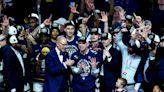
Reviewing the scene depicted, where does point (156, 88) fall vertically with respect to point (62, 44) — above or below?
below

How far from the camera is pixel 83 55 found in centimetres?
1300

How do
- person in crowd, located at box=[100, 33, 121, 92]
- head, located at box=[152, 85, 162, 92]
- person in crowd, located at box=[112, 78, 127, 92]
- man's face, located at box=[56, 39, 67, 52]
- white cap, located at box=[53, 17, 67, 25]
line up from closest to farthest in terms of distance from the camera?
head, located at box=[152, 85, 162, 92] → person in crowd, located at box=[112, 78, 127, 92] → man's face, located at box=[56, 39, 67, 52] → person in crowd, located at box=[100, 33, 121, 92] → white cap, located at box=[53, 17, 67, 25]

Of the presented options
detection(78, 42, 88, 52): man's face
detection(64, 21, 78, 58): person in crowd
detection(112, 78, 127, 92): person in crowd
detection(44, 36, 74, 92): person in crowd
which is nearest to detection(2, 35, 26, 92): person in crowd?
detection(44, 36, 74, 92): person in crowd

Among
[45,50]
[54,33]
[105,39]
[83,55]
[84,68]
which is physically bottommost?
[84,68]

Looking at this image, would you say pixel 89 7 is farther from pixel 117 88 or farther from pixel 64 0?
pixel 117 88

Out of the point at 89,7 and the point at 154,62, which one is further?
the point at 89,7

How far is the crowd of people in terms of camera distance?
12.8 metres

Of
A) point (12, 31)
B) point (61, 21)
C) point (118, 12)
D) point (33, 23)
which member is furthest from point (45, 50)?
point (118, 12)

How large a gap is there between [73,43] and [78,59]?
25.8 inches

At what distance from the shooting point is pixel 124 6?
1545cm

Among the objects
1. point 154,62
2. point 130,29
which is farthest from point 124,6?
point 154,62

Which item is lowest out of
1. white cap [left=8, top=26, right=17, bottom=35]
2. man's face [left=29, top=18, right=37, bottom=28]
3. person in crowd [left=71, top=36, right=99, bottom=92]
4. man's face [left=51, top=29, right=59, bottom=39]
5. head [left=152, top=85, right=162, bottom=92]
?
head [left=152, top=85, right=162, bottom=92]

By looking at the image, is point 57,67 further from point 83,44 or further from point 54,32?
point 54,32

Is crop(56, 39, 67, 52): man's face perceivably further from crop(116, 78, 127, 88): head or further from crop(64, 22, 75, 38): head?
crop(116, 78, 127, 88): head
